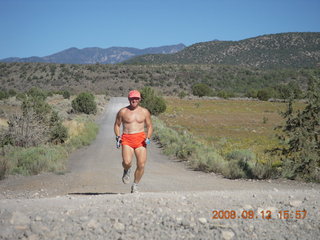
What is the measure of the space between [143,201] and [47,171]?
24.8 ft

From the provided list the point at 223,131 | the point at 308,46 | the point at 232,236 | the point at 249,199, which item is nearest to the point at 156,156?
the point at 249,199

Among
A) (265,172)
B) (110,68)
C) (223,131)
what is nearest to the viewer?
(265,172)

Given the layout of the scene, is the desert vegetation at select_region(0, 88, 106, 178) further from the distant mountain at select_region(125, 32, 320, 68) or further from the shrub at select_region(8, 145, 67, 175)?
the distant mountain at select_region(125, 32, 320, 68)

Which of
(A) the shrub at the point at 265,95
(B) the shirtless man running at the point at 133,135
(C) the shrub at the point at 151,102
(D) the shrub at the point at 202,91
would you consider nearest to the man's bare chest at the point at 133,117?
(B) the shirtless man running at the point at 133,135

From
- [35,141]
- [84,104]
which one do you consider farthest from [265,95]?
[35,141]

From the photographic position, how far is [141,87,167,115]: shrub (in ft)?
136

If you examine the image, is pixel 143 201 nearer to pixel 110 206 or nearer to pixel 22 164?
pixel 110 206

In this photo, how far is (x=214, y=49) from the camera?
144125mm

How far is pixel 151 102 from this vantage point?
42125 mm

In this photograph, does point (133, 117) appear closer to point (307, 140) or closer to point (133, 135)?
point (133, 135)

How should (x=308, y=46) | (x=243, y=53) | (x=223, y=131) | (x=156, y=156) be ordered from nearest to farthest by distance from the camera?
(x=156, y=156) < (x=223, y=131) < (x=308, y=46) < (x=243, y=53)
